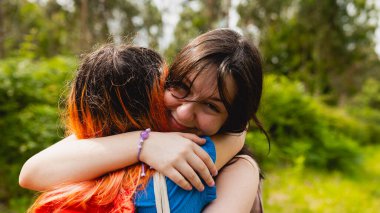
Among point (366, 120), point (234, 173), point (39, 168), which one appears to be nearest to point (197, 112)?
point (234, 173)

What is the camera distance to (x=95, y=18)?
2478cm

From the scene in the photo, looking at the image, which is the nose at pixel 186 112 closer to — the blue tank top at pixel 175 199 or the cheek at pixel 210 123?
the cheek at pixel 210 123

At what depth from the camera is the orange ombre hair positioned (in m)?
1.19

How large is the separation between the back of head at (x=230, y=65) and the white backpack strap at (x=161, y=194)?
47cm

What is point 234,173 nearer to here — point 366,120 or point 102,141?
point 102,141

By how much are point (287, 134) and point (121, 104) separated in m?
7.29

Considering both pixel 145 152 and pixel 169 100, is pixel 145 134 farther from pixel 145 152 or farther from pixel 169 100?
pixel 169 100

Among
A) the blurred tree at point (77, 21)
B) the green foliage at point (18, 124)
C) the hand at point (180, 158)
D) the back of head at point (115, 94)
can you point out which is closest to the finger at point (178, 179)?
the hand at point (180, 158)

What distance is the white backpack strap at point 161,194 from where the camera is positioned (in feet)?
3.68

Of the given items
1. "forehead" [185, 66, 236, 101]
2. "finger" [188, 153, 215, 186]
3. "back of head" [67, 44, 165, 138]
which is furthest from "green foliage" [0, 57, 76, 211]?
"finger" [188, 153, 215, 186]

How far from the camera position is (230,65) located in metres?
1.47

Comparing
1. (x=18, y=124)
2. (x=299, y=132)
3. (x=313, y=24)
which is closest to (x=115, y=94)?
(x=18, y=124)

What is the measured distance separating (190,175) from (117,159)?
27 centimetres

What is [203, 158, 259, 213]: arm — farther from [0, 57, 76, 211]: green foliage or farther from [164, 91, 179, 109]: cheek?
[0, 57, 76, 211]: green foliage
